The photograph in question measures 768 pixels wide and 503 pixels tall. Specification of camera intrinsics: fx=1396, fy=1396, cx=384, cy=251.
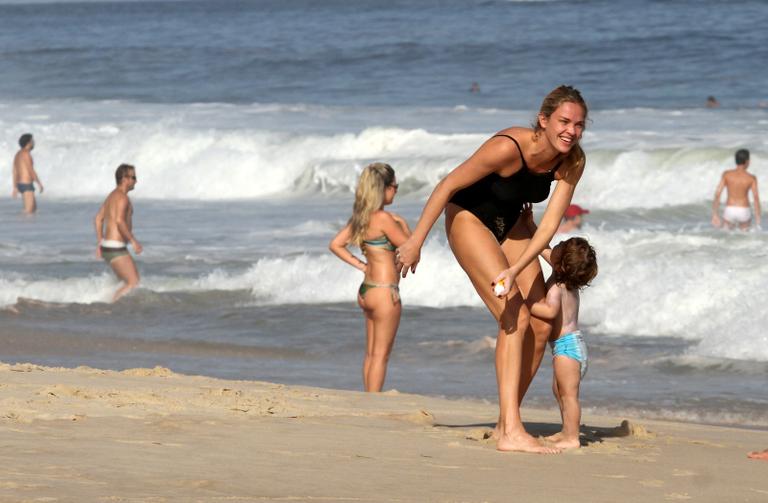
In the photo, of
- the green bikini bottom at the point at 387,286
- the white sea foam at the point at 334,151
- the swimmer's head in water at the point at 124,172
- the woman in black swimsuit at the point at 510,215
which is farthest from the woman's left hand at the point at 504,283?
the white sea foam at the point at 334,151

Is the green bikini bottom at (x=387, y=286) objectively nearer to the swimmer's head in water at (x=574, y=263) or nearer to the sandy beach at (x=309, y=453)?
the sandy beach at (x=309, y=453)

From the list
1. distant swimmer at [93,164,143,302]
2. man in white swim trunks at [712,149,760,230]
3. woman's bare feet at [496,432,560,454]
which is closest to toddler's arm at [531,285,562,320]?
woman's bare feet at [496,432,560,454]

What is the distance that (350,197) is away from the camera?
22844 millimetres

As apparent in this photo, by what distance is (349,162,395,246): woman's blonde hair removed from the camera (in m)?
8.21

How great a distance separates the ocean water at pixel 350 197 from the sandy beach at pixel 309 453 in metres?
2.57

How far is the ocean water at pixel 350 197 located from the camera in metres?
10.9

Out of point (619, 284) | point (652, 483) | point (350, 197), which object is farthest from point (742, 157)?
point (652, 483)

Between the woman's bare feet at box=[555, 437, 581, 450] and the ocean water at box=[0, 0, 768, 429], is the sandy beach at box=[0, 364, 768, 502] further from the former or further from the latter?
the ocean water at box=[0, 0, 768, 429]

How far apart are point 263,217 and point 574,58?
1124 inches

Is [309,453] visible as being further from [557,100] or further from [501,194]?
[557,100]

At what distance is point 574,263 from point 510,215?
0.34 metres

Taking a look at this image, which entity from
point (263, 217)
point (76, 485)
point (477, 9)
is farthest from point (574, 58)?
point (76, 485)

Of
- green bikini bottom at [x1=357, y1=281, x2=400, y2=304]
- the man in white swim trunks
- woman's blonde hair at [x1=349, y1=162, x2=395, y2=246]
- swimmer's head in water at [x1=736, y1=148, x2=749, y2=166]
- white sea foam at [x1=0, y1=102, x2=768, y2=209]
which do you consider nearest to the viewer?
woman's blonde hair at [x1=349, y1=162, x2=395, y2=246]

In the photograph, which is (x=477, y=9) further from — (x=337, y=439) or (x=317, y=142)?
(x=337, y=439)
